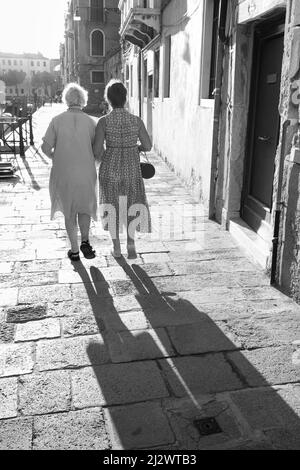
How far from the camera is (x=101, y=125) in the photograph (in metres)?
4.26

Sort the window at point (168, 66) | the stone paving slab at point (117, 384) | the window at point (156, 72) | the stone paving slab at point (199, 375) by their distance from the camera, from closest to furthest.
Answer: the stone paving slab at point (117, 384)
the stone paving slab at point (199, 375)
the window at point (168, 66)
the window at point (156, 72)

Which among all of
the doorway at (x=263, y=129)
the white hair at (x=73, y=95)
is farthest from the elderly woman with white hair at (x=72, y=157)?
the doorway at (x=263, y=129)

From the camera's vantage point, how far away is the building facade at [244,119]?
12.6 ft

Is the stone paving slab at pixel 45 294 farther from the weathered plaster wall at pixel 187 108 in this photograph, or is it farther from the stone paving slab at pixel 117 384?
the weathered plaster wall at pixel 187 108

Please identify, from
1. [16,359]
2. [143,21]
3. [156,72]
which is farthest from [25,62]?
[16,359]

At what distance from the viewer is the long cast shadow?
2.40 m

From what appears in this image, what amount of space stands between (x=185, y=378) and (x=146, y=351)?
1.26 ft

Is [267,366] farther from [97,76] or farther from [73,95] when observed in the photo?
[97,76]

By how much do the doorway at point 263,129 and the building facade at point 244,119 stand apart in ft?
0.03

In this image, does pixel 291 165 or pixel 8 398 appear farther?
pixel 291 165

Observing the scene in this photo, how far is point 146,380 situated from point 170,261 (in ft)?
6.80

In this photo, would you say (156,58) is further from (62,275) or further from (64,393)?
(64,393)

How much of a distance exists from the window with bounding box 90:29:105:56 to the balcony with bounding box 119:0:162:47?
24.7 metres

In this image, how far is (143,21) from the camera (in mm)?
11812
